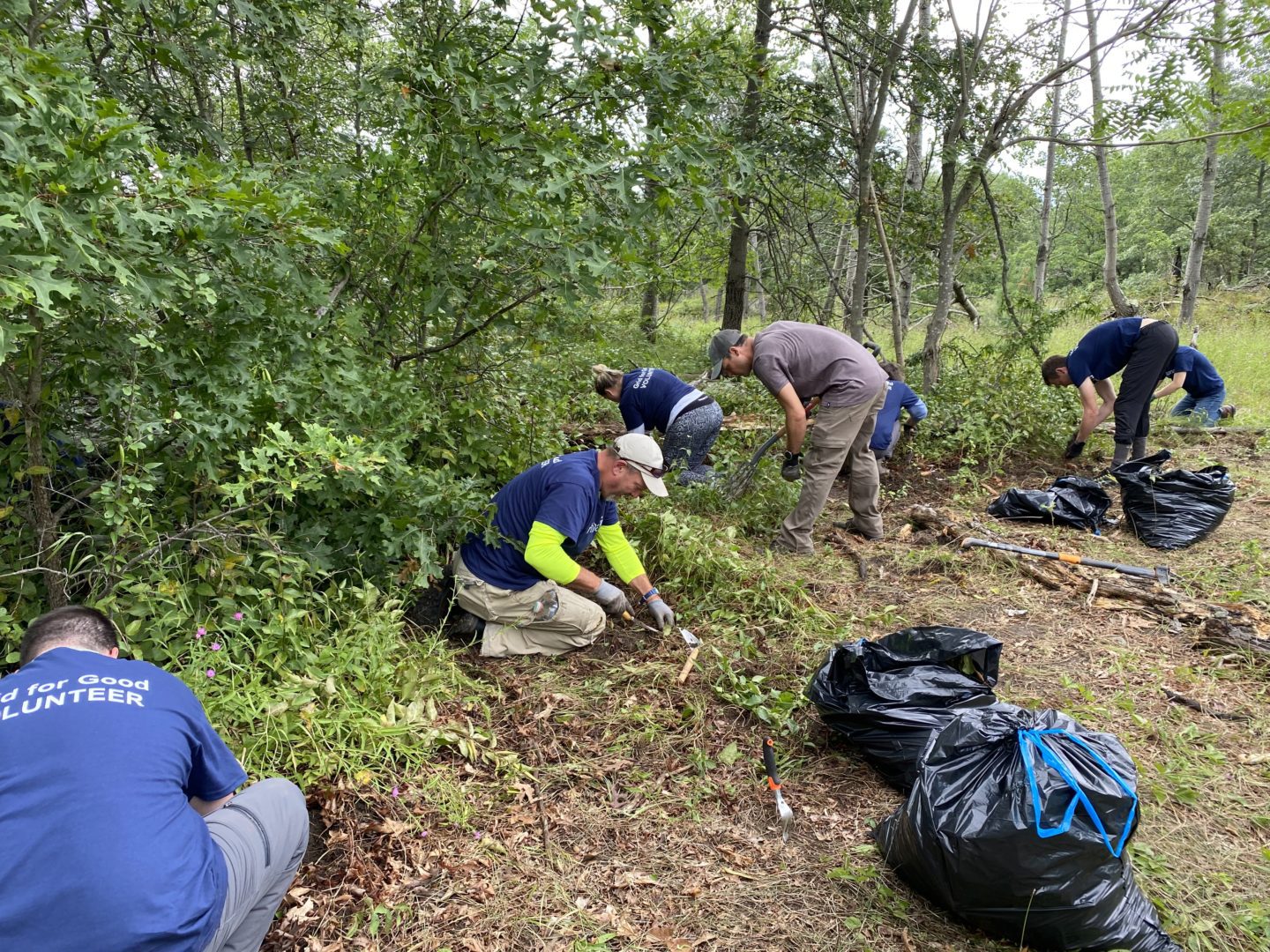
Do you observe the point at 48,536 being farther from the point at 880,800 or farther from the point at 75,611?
the point at 880,800

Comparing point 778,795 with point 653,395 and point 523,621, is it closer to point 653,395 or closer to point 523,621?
point 523,621

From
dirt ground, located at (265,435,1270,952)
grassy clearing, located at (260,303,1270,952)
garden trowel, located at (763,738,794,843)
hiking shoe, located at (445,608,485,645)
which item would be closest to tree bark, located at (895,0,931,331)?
grassy clearing, located at (260,303,1270,952)

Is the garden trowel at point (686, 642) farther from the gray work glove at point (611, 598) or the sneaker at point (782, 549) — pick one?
the sneaker at point (782, 549)

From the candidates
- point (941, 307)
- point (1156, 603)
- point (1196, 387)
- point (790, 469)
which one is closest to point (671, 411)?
point (790, 469)

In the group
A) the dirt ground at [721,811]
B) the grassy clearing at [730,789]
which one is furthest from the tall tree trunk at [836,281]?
the dirt ground at [721,811]

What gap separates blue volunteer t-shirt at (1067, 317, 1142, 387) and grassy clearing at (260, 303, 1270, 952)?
2.05 m

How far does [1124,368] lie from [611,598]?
16.9 ft

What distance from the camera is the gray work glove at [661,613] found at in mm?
3645

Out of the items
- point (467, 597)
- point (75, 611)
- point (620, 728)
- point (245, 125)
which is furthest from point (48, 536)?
point (245, 125)

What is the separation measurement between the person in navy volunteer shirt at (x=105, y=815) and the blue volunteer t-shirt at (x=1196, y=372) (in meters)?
7.41

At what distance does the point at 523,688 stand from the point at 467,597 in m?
0.62

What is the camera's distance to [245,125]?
4.55 m

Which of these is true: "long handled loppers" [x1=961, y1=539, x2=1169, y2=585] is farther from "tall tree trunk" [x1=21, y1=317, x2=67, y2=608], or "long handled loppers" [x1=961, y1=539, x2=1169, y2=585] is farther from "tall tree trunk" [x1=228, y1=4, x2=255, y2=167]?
"tall tree trunk" [x1=228, y1=4, x2=255, y2=167]

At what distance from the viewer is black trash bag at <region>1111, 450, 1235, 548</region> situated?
16.0ft
